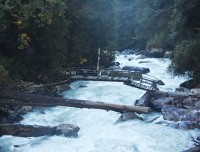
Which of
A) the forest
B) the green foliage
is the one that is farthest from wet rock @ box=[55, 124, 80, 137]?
the green foliage

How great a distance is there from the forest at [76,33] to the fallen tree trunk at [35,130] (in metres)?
5.54

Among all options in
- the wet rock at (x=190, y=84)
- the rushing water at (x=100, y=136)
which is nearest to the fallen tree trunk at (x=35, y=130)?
the rushing water at (x=100, y=136)

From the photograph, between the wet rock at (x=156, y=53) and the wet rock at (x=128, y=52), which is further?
the wet rock at (x=128, y=52)

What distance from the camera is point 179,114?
47.6 ft

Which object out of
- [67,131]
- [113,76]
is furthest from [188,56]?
[67,131]

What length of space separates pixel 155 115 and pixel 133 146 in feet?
14.3

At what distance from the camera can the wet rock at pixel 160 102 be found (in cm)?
1633

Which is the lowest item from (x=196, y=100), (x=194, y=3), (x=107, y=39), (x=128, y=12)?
(x=196, y=100)

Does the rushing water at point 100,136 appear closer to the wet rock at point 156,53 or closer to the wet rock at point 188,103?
the wet rock at point 188,103

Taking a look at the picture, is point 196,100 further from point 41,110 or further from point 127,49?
point 127,49

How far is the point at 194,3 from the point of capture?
18266mm

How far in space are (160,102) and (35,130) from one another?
24.5 ft

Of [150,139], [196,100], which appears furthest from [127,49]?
[150,139]

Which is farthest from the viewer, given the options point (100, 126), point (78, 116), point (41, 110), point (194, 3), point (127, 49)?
point (127, 49)
